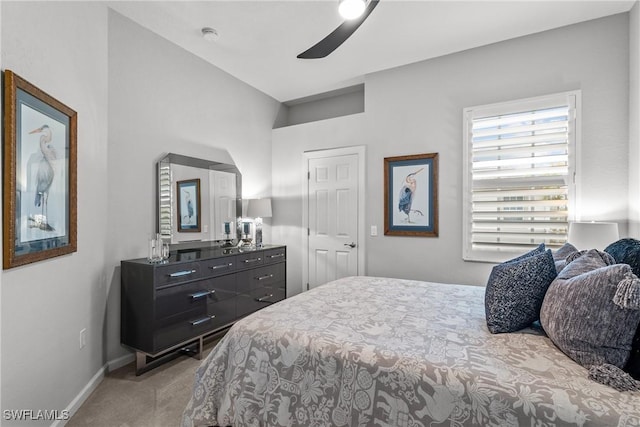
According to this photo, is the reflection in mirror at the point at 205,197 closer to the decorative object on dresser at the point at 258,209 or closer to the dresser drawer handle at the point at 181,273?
the decorative object on dresser at the point at 258,209

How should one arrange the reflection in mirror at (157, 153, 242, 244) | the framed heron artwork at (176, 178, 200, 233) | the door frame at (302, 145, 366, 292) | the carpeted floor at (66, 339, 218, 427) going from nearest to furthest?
the carpeted floor at (66, 339, 218, 427) < the reflection in mirror at (157, 153, 242, 244) < the framed heron artwork at (176, 178, 200, 233) < the door frame at (302, 145, 366, 292)

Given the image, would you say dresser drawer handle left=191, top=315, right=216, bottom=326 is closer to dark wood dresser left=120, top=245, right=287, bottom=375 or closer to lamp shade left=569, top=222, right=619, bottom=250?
dark wood dresser left=120, top=245, right=287, bottom=375

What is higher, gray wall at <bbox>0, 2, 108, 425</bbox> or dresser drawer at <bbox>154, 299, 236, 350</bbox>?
gray wall at <bbox>0, 2, 108, 425</bbox>

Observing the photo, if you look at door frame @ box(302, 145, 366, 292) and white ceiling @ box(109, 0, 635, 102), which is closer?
white ceiling @ box(109, 0, 635, 102)

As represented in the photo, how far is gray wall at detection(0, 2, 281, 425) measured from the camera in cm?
153

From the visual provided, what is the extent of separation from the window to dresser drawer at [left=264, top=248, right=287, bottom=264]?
208cm

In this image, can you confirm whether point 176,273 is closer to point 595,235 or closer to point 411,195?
point 411,195

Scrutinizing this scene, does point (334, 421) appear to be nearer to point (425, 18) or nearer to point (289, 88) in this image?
point (425, 18)

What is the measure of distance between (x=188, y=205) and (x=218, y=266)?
→ 803mm

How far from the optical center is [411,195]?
3.55 meters

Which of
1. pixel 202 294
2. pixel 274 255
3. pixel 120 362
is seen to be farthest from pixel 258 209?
pixel 120 362

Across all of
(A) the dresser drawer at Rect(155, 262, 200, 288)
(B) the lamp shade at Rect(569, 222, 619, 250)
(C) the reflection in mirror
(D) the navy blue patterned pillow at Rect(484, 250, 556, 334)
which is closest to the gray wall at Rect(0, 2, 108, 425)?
(A) the dresser drawer at Rect(155, 262, 200, 288)

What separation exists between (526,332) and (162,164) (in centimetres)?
313

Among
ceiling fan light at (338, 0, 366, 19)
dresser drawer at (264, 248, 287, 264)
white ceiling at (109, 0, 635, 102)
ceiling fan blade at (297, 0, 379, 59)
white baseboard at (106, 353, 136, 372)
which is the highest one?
white ceiling at (109, 0, 635, 102)
